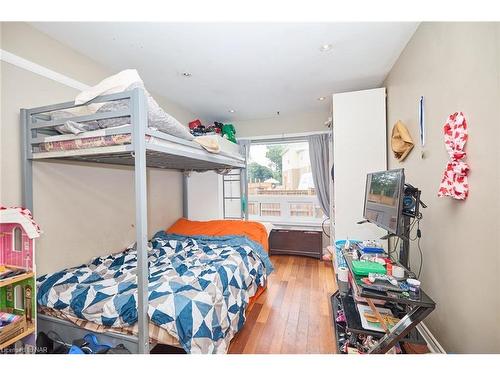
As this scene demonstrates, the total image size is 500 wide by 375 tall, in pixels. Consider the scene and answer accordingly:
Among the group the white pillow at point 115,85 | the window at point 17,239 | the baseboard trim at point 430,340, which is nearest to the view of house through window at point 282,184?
the baseboard trim at point 430,340

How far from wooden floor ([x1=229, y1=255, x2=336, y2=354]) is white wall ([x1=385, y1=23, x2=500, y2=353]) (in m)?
0.82

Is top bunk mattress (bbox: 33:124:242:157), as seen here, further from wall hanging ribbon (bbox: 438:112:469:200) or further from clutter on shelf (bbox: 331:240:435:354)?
wall hanging ribbon (bbox: 438:112:469:200)

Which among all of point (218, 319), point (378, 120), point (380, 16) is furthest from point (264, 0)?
point (378, 120)

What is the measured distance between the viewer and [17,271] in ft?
3.87

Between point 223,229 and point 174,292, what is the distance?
1.43m

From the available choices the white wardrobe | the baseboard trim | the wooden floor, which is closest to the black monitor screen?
the white wardrobe

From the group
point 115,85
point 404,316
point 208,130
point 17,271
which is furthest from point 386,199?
point 208,130

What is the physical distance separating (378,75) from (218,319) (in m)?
2.83

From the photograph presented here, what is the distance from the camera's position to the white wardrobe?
2438mm

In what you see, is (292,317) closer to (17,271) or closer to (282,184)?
(17,271)

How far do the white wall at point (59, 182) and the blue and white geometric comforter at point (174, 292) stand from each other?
20 centimetres

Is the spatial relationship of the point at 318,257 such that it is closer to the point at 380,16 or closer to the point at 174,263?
the point at 174,263

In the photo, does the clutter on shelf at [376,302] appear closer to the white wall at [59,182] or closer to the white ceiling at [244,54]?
the white ceiling at [244,54]

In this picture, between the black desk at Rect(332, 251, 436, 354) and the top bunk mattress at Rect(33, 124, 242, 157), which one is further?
the top bunk mattress at Rect(33, 124, 242, 157)
